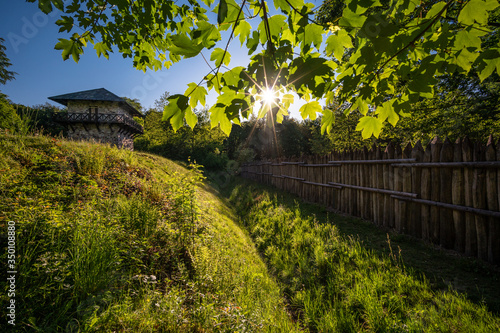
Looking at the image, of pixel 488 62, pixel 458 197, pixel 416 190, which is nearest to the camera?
pixel 488 62

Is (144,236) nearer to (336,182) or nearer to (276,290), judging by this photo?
(276,290)

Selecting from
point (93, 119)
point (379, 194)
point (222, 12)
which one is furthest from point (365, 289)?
point (93, 119)

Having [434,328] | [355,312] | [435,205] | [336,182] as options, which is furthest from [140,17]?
[336,182]

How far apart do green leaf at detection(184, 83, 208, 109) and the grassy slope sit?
1.87 meters

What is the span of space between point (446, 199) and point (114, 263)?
18.1 ft

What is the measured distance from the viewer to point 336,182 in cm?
705

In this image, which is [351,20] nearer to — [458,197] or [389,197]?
[458,197]

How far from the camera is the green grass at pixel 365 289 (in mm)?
2039

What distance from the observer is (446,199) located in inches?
146

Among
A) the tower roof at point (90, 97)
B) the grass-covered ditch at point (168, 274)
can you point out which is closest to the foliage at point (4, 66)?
the tower roof at point (90, 97)

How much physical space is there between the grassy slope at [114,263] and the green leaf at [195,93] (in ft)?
6.13

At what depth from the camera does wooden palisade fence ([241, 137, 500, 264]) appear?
3.13 metres

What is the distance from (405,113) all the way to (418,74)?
432 mm

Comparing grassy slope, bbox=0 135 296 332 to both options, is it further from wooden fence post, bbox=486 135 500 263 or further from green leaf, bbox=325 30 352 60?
wooden fence post, bbox=486 135 500 263
